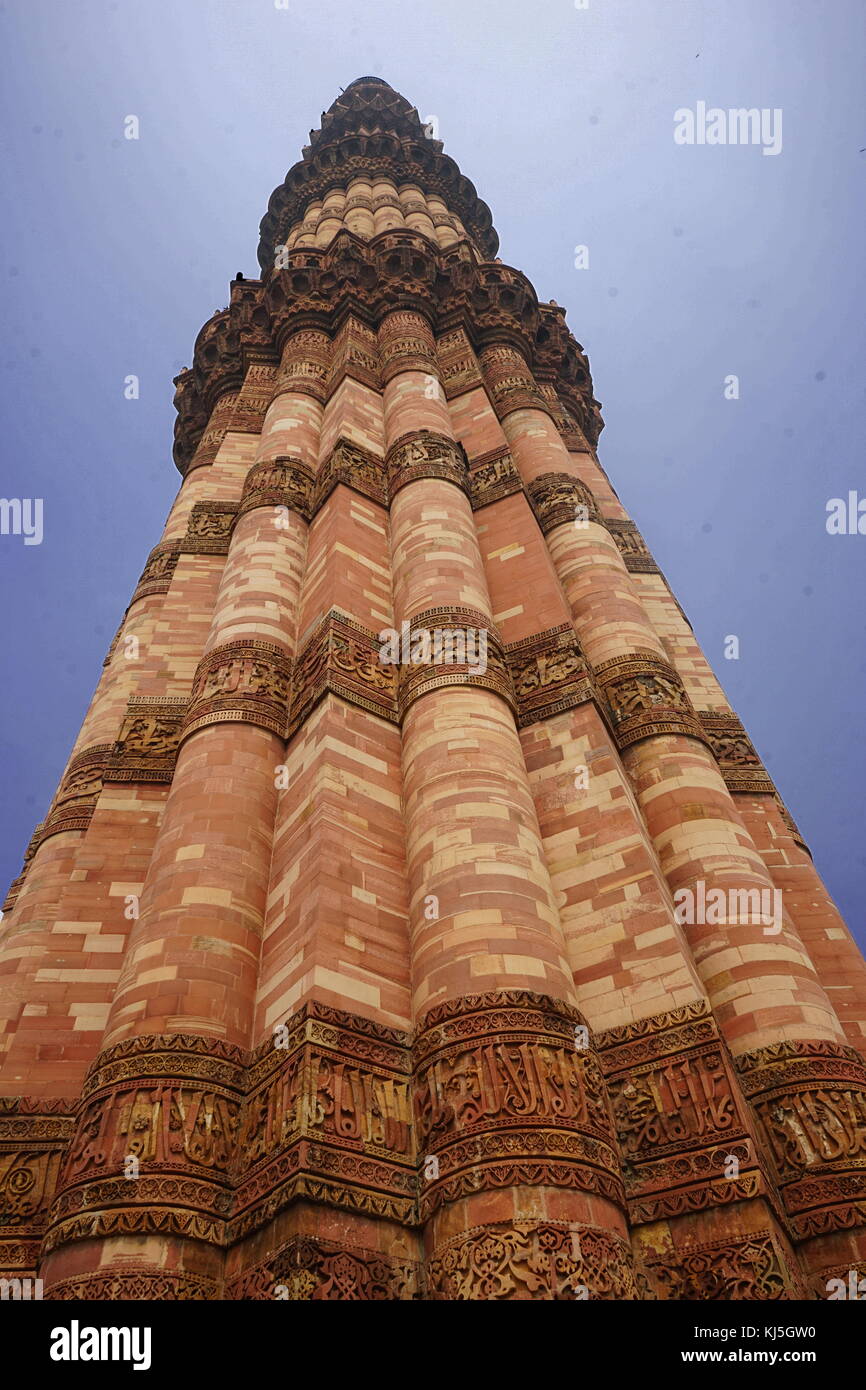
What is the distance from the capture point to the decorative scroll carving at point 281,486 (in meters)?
12.4

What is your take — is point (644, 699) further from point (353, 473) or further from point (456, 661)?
point (353, 473)

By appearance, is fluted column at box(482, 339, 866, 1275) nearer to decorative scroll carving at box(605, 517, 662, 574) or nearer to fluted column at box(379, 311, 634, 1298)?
fluted column at box(379, 311, 634, 1298)

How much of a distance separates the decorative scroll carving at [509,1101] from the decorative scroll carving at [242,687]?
12.5 feet

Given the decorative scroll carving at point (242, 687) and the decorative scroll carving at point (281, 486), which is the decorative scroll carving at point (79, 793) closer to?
the decorative scroll carving at point (242, 687)

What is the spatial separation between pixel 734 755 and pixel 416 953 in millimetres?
7068

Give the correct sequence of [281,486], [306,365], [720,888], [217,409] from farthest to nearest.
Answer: [217,409] < [306,365] < [281,486] < [720,888]

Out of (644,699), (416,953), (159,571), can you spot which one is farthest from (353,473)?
(416,953)

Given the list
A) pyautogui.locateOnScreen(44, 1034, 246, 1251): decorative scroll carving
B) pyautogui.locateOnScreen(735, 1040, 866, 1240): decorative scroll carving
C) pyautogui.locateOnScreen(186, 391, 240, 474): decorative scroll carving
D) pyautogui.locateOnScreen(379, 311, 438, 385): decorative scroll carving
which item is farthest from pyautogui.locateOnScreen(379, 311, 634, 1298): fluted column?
pyautogui.locateOnScreen(186, 391, 240, 474): decorative scroll carving

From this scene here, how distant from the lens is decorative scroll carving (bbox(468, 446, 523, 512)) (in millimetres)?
13305

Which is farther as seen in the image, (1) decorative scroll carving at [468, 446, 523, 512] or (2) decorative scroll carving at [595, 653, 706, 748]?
(1) decorative scroll carving at [468, 446, 523, 512]

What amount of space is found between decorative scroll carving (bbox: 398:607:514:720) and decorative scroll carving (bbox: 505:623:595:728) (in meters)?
0.51

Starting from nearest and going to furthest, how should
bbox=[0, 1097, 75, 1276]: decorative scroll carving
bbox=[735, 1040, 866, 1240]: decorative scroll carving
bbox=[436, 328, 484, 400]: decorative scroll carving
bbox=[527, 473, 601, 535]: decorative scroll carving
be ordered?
1. bbox=[735, 1040, 866, 1240]: decorative scroll carving
2. bbox=[0, 1097, 75, 1276]: decorative scroll carving
3. bbox=[527, 473, 601, 535]: decorative scroll carving
4. bbox=[436, 328, 484, 400]: decorative scroll carving

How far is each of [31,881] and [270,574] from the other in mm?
4123

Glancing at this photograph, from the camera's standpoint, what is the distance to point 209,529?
14.4 m
